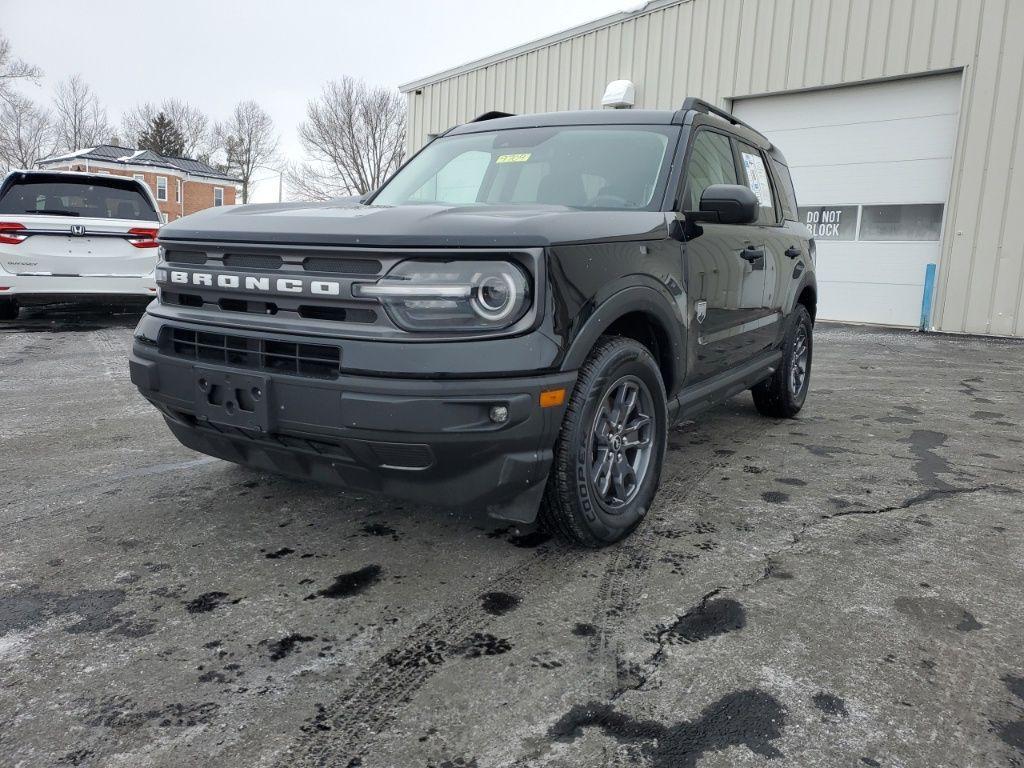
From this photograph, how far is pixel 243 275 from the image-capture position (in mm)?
2605

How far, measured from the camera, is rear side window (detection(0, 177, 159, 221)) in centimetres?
785

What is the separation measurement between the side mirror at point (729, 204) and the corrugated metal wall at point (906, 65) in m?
9.86

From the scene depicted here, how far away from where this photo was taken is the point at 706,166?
12.2 ft

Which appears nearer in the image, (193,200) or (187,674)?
(187,674)

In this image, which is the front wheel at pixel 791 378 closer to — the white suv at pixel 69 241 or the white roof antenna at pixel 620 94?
the white suv at pixel 69 241

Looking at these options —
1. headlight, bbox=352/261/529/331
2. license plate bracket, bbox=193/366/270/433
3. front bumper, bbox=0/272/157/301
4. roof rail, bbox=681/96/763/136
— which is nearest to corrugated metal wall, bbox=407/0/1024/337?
roof rail, bbox=681/96/763/136

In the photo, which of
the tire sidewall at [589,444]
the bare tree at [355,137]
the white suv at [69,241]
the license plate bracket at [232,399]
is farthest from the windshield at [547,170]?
the bare tree at [355,137]

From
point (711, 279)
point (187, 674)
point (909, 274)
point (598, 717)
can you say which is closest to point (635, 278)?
point (711, 279)

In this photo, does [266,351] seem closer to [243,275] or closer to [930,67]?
A: [243,275]

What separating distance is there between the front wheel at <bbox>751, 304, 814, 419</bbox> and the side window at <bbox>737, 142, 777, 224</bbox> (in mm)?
826

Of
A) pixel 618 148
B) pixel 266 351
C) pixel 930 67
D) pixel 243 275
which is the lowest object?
pixel 266 351

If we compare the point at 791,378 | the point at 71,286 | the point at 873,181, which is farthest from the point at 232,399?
the point at 873,181

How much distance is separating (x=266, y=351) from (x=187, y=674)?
98 centimetres

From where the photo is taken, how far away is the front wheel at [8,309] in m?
8.63
